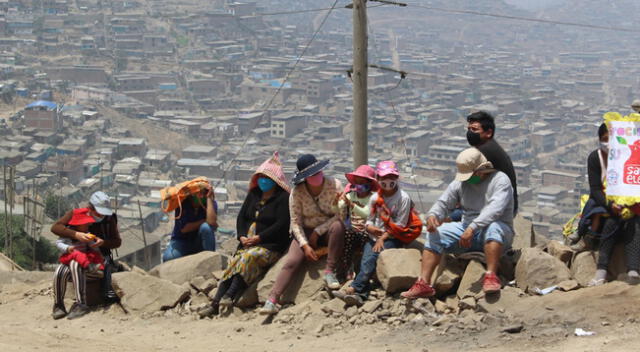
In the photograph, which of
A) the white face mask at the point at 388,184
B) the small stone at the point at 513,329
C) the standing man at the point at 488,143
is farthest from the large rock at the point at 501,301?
the white face mask at the point at 388,184

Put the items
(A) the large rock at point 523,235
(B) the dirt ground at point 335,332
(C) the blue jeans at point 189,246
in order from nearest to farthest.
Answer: (B) the dirt ground at point 335,332 < (A) the large rock at point 523,235 < (C) the blue jeans at point 189,246

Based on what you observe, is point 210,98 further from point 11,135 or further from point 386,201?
point 386,201

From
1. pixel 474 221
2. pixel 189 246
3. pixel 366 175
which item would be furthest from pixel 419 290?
pixel 189 246

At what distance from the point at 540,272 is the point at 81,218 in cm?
319

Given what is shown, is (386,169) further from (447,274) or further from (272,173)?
(272,173)

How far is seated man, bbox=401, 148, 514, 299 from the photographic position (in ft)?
15.5

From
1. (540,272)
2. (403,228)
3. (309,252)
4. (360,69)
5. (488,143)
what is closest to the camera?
(540,272)

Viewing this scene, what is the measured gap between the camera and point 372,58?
107 m

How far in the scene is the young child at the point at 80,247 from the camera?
5.63m

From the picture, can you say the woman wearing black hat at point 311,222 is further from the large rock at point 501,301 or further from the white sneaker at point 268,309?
the large rock at point 501,301

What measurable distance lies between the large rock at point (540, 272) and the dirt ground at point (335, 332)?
0.50 ft

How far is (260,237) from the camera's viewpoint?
5547 mm

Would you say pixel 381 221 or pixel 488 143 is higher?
pixel 488 143

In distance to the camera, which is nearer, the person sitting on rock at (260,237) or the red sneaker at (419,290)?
the red sneaker at (419,290)
